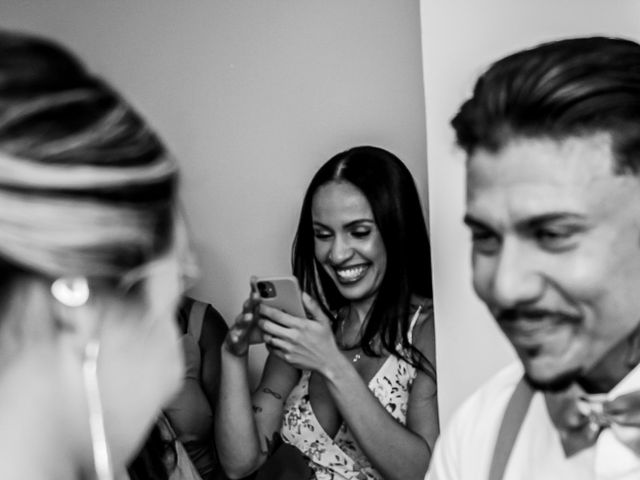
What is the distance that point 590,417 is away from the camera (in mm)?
917

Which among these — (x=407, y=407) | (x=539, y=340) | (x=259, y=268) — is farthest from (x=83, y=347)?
(x=259, y=268)

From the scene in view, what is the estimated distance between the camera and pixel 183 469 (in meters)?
1.49

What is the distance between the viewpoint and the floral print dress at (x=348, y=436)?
1568 millimetres

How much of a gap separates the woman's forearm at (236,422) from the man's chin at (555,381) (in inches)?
31.8

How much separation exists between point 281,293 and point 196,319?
1.17 feet

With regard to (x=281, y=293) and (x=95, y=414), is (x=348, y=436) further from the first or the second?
(x=95, y=414)

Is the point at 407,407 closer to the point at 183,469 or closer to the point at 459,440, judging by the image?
the point at 183,469

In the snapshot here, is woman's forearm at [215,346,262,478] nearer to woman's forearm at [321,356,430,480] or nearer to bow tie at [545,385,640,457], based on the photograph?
woman's forearm at [321,356,430,480]

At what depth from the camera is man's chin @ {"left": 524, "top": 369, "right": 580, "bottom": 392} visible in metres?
0.93

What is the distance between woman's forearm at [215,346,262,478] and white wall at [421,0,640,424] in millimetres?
444

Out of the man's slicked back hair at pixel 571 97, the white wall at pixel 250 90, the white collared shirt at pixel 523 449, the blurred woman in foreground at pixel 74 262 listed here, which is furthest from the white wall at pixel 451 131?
the blurred woman in foreground at pixel 74 262

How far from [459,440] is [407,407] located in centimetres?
53

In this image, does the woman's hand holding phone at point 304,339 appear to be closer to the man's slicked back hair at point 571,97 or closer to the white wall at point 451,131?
the white wall at point 451,131

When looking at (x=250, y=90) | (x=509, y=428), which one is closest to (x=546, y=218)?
(x=509, y=428)
